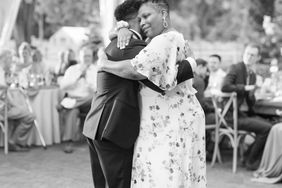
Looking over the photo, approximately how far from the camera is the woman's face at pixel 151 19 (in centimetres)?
296

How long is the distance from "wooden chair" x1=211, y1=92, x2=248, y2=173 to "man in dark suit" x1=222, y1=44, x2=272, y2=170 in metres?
0.08

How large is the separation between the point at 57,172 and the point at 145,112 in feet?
9.86

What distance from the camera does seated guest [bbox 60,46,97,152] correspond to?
281 inches

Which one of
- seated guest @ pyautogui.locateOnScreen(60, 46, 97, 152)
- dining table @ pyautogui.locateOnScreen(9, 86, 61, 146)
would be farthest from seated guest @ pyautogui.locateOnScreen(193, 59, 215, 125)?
dining table @ pyautogui.locateOnScreen(9, 86, 61, 146)

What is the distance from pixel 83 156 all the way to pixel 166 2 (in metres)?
3.93

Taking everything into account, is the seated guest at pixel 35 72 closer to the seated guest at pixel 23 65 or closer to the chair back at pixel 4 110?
the seated guest at pixel 23 65

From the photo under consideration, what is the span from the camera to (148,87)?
9.71 feet

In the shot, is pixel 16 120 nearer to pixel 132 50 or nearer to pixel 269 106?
pixel 269 106

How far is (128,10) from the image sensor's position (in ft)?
10.1

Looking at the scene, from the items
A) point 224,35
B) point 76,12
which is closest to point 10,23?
point 76,12

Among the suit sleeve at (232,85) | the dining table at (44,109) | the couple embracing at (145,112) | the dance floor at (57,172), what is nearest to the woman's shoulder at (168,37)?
the couple embracing at (145,112)

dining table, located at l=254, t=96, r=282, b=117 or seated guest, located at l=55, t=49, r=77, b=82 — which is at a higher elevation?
seated guest, located at l=55, t=49, r=77, b=82

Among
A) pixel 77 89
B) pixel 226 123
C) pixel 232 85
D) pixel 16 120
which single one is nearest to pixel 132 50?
pixel 232 85

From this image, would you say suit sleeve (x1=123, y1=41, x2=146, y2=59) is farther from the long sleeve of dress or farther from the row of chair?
the row of chair
